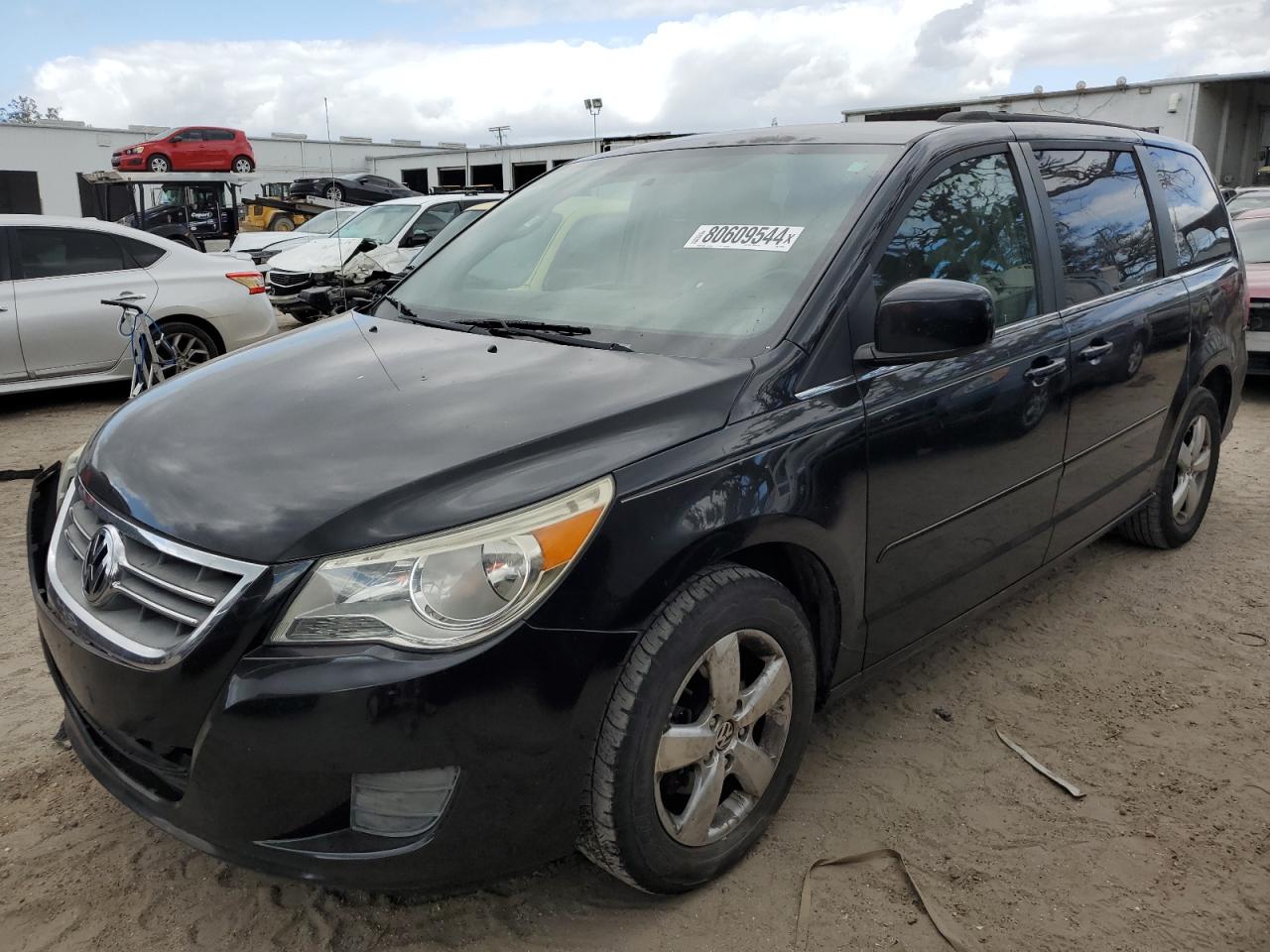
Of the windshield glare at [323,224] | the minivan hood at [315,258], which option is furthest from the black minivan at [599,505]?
the windshield glare at [323,224]

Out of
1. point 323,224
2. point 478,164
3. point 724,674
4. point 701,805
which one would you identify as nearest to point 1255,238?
point 724,674

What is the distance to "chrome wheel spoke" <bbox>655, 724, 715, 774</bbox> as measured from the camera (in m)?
2.16

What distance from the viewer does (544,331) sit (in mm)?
2797

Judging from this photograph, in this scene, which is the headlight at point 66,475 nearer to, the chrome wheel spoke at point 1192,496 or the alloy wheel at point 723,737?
the alloy wheel at point 723,737

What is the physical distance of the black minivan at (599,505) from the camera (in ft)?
6.21

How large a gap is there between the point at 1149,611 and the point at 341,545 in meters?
3.41

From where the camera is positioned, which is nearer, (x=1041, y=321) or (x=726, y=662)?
(x=726, y=662)

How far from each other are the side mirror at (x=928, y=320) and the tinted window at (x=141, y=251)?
7.33 meters

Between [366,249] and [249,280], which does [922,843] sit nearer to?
[249,280]

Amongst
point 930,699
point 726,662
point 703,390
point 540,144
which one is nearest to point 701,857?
point 726,662

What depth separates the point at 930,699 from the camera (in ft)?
11.0

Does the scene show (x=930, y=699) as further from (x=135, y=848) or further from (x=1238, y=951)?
(x=135, y=848)

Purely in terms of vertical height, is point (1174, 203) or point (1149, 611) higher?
point (1174, 203)

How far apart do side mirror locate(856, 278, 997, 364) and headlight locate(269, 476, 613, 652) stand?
3.57 feet
